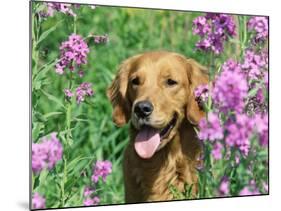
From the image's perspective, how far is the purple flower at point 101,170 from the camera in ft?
14.5

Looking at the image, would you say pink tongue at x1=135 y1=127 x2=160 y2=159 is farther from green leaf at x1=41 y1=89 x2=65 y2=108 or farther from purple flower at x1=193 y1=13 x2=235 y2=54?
purple flower at x1=193 y1=13 x2=235 y2=54

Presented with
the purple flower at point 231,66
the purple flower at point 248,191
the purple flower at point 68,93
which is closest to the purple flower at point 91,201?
the purple flower at point 68,93

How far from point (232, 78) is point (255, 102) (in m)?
0.68

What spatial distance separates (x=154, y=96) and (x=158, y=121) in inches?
6.1

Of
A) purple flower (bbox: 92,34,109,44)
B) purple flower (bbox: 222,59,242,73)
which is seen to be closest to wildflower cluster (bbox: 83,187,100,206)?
purple flower (bbox: 92,34,109,44)

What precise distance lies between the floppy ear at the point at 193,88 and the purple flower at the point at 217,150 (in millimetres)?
227

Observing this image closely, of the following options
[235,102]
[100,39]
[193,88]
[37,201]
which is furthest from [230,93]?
[37,201]

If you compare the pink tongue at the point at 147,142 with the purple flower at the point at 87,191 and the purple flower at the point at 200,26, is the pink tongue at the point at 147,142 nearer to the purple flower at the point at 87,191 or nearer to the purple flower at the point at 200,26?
the purple flower at the point at 87,191

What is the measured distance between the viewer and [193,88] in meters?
4.46

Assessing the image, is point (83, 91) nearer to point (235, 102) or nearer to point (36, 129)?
point (36, 129)

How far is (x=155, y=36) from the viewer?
4590 mm

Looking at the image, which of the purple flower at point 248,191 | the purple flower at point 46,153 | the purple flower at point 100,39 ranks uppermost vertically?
the purple flower at point 100,39

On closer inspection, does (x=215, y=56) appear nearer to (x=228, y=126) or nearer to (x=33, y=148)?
(x=228, y=126)

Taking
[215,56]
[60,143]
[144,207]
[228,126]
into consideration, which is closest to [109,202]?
[144,207]
